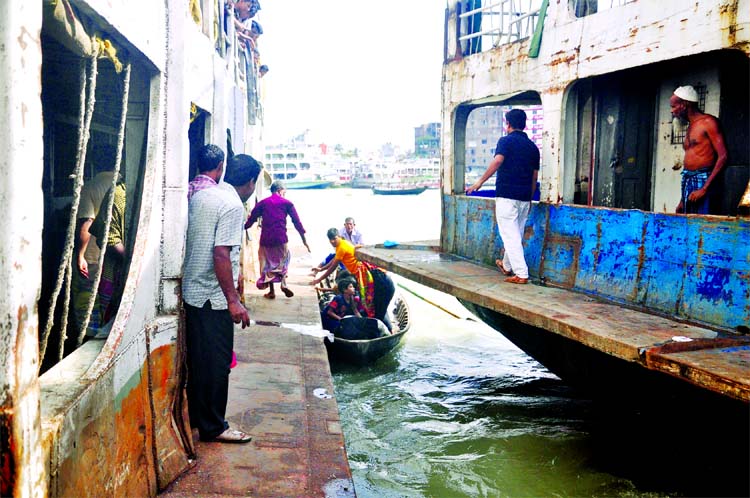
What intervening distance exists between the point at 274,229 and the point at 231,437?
190 inches

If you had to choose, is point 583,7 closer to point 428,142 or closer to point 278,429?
point 278,429

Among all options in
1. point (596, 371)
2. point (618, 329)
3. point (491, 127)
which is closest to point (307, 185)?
point (491, 127)

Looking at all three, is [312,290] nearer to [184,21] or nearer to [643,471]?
[643,471]

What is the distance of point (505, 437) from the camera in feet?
23.4

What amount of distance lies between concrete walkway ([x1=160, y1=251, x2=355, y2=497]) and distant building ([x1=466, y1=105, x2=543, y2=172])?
2.80 meters

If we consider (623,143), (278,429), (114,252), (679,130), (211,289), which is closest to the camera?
(211,289)

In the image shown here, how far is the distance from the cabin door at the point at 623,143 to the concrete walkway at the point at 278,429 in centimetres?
363

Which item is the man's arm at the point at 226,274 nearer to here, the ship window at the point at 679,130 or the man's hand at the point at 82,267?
A: the man's hand at the point at 82,267

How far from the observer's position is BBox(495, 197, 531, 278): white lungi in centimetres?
605

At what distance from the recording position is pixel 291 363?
6.62 m

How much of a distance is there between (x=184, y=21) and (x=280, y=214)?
5.06 meters

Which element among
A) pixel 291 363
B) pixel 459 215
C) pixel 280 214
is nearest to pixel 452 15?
pixel 459 215

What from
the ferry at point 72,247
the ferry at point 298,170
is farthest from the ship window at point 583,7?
the ferry at point 298,170

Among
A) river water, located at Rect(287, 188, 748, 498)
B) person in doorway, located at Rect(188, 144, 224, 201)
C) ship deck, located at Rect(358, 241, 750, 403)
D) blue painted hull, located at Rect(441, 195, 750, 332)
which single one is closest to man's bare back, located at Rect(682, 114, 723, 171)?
blue painted hull, located at Rect(441, 195, 750, 332)
